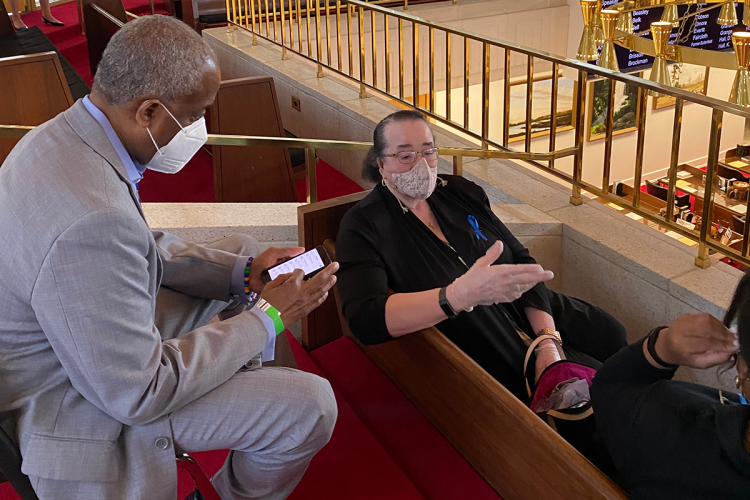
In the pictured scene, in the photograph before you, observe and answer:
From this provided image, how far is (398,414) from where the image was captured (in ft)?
7.74

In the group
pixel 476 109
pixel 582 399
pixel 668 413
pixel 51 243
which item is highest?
pixel 51 243

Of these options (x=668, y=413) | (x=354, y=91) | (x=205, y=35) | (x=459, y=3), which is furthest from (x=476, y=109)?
(x=668, y=413)

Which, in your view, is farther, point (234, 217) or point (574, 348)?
point (234, 217)

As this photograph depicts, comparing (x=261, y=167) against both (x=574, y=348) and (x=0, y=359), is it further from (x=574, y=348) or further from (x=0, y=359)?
(x=0, y=359)

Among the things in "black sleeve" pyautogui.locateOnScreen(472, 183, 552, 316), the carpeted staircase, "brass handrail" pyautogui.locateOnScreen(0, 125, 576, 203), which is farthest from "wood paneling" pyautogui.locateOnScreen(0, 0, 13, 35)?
"black sleeve" pyautogui.locateOnScreen(472, 183, 552, 316)

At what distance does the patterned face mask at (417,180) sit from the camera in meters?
2.32

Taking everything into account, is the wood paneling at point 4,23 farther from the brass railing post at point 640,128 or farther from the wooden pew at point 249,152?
the brass railing post at point 640,128

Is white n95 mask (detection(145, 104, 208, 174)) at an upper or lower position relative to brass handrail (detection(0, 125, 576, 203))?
upper

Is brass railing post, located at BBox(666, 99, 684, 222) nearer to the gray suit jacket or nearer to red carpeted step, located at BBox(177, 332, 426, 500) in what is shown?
red carpeted step, located at BBox(177, 332, 426, 500)

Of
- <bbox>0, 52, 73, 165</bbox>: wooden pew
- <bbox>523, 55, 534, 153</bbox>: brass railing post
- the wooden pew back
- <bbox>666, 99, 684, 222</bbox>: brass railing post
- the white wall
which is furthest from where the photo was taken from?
the white wall

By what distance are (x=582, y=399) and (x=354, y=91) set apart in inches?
134

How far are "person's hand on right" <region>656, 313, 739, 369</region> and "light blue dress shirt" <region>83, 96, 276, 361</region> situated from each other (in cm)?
91

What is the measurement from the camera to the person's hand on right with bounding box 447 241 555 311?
177cm

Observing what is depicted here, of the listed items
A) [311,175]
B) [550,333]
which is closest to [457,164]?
[311,175]
